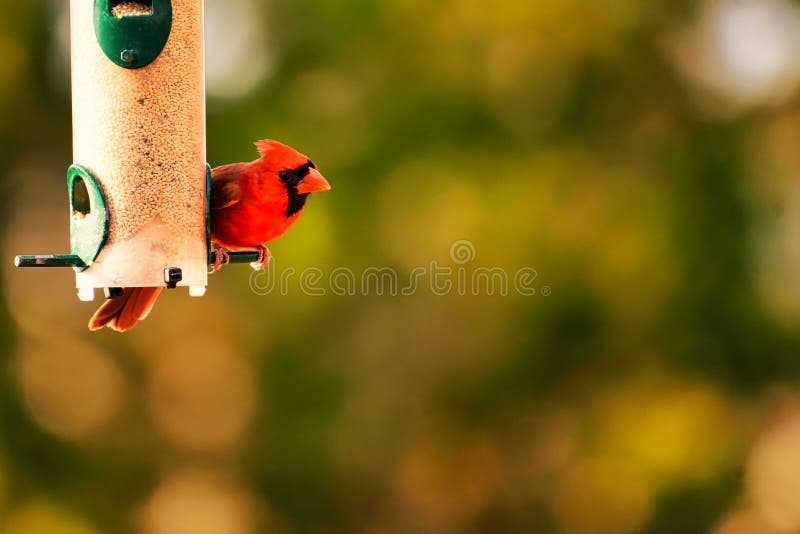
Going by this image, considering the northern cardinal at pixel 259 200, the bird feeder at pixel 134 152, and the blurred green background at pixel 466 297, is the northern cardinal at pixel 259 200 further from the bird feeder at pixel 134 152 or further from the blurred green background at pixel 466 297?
the blurred green background at pixel 466 297

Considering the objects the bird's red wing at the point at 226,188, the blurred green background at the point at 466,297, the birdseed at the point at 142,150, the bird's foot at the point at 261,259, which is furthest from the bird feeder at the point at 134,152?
the blurred green background at the point at 466,297

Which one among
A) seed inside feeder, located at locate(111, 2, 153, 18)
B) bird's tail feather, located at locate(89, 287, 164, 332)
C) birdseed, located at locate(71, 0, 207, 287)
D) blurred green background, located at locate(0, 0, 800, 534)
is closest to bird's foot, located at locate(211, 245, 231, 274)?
birdseed, located at locate(71, 0, 207, 287)

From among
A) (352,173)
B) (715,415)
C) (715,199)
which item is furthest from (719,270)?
(352,173)

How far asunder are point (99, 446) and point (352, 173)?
2.93 m

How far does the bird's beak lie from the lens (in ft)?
13.6

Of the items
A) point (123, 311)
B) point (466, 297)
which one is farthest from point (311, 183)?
point (466, 297)

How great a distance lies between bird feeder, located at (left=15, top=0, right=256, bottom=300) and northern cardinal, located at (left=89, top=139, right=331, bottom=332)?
0.12 meters

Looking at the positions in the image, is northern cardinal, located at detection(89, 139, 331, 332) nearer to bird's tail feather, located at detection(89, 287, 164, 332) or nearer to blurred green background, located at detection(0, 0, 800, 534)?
bird's tail feather, located at detection(89, 287, 164, 332)

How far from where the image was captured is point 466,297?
8.74 meters

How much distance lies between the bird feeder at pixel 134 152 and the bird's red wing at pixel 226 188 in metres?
0.11

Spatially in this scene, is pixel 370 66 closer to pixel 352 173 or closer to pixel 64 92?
pixel 352 173

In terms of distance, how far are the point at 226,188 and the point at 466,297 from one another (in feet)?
15.7

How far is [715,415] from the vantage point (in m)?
8.54

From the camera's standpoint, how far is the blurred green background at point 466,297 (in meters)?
8.34
